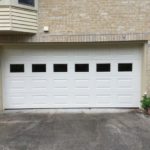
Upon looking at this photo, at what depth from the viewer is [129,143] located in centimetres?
506

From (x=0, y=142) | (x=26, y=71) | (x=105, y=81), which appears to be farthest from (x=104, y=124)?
(x=26, y=71)

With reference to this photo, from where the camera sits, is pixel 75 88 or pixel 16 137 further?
pixel 75 88

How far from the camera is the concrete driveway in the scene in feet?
16.3

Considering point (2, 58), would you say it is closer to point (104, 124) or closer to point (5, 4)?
point (5, 4)

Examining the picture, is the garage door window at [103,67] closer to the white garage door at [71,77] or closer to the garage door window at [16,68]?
the white garage door at [71,77]

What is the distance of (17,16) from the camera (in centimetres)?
689

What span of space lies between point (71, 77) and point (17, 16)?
274 centimetres

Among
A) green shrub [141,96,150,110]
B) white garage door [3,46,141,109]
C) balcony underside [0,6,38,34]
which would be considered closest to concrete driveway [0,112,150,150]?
green shrub [141,96,150,110]

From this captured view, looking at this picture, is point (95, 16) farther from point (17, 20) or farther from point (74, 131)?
point (74, 131)

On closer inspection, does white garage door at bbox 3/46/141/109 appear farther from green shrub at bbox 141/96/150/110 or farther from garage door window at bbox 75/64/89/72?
green shrub at bbox 141/96/150/110

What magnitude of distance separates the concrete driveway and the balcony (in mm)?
2789

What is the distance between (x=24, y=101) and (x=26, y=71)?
1084 mm

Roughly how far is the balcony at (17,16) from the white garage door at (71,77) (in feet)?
3.43

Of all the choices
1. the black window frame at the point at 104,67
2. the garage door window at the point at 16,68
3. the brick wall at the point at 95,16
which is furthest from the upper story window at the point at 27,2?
the black window frame at the point at 104,67
